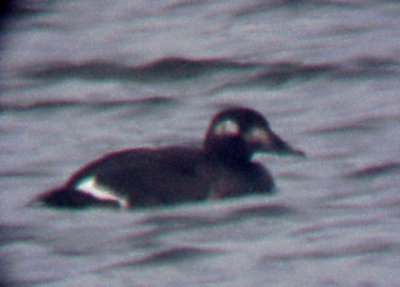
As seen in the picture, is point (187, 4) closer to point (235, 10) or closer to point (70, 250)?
point (235, 10)

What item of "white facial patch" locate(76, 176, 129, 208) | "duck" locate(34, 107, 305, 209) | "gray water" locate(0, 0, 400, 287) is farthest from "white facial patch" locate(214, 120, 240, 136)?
"white facial patch" locate(76, 176, 129, 208)

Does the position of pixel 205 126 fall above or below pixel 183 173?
below

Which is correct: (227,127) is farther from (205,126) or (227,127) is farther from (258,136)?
(205,126)

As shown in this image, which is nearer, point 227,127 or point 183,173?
point 183,173

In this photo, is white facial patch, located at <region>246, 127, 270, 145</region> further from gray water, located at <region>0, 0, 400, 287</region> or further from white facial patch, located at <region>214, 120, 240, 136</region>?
gray water, located at <region>0, 0, 400, 287</region>

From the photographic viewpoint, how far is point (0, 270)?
6.33 meters

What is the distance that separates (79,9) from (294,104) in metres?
2.47

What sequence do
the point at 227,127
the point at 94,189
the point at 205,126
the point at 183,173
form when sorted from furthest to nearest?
the point at 205,126
the point at 227,127
the point at 183,173
the point at 94,189

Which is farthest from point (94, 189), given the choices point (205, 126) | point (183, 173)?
point (205, 126)

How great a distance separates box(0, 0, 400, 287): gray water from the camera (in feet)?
21.4

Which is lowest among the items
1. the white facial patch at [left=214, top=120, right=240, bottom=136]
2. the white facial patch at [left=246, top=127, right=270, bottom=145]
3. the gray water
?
the gray water

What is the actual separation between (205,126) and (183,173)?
200cm

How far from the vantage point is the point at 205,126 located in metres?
9.48

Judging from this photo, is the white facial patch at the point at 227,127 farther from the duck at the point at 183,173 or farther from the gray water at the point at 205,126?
the gray water at the point at 205,126
